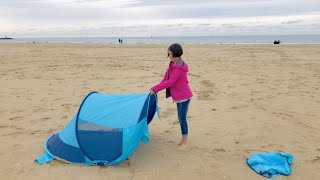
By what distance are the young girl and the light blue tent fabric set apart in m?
1.08

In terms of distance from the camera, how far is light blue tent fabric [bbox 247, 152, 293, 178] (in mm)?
4137

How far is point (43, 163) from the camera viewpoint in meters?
4.41

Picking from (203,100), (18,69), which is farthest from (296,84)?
(18,69)

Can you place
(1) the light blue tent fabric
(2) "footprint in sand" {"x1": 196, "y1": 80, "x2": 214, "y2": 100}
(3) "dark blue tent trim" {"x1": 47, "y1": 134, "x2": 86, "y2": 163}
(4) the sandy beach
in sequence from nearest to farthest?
1. (1) the light blue tent fabric
2. (4) the sandy beach
3. (3) "dark blue tent trim" {"x1": 47, "y1": 134, "x2": 86, "y2": 163}
4. (2) "footprint in sand" {"x1": 196, "y1": 80, "x2": 214, "y2": 100}

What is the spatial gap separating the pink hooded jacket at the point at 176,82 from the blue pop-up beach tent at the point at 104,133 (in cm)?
30

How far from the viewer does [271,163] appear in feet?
14.2

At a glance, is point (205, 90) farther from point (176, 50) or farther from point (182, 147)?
point (176, 50)

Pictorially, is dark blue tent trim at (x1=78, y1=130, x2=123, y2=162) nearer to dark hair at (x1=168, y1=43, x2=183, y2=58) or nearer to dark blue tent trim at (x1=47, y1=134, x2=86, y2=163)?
dark blue tent trim at (x1=47, y1=134, x2=86, y2=163)

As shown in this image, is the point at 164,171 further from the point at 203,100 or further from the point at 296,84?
the point at 296,84

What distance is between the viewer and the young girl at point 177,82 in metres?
4.51

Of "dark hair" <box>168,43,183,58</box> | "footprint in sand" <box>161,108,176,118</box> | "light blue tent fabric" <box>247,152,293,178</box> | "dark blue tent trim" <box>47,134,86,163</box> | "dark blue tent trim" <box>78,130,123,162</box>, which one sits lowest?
"light blue tent fabric" <box>247,152,293,178</box>

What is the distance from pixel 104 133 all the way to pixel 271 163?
2.28m

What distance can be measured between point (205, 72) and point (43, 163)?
895 centimetres

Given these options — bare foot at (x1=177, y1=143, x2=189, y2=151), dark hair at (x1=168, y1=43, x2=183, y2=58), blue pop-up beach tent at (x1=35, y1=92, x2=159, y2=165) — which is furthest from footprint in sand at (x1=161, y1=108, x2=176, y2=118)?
dark hair at (x1=168, y1=43, x2=183, y2=58)
